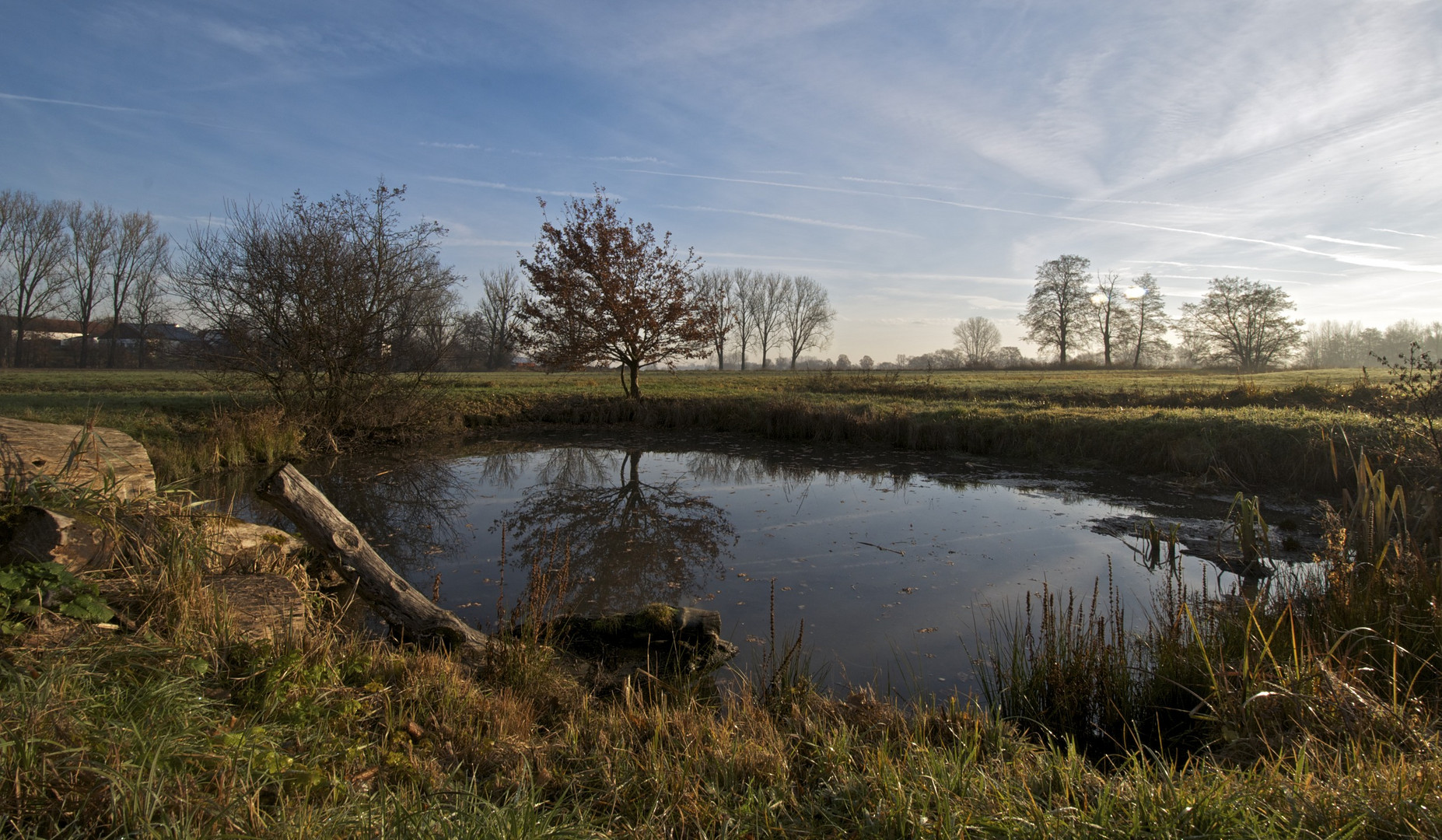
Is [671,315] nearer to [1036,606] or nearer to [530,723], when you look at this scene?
[1036,606]

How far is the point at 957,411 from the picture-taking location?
55.6 feet

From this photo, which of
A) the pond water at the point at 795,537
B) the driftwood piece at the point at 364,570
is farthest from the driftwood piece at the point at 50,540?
the pond water at the point at 795,537

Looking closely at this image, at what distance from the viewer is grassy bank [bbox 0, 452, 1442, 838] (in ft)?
6.88

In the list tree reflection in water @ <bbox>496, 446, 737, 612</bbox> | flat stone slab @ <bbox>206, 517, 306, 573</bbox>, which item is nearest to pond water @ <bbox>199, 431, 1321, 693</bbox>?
tree reflection in water @ <bbox>496, 446, 737, 612</bbox>

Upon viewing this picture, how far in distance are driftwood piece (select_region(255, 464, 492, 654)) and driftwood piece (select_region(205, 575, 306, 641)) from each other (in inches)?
27.0

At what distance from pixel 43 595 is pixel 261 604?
953mm

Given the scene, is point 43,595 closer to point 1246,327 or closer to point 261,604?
point 261,604

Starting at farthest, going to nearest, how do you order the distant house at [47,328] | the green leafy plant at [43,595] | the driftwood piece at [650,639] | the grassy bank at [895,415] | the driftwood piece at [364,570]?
the distant house at [47,328], the grassy bank at [895,415], the driftwood piece at [650,639], the driftwood piece at [364,570], the green leafy plant at [43,595]

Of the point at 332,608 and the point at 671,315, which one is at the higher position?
the point at 671,315

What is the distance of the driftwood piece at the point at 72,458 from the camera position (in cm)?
371

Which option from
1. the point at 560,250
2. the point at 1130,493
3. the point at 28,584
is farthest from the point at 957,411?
the point at 28,584

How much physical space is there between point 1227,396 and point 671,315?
54.9 feet

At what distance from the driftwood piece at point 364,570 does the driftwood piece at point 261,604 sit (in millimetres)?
687

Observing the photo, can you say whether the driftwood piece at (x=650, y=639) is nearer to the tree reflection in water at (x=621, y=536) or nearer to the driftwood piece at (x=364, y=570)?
the tree reflection in water at (x=621, y=536)
